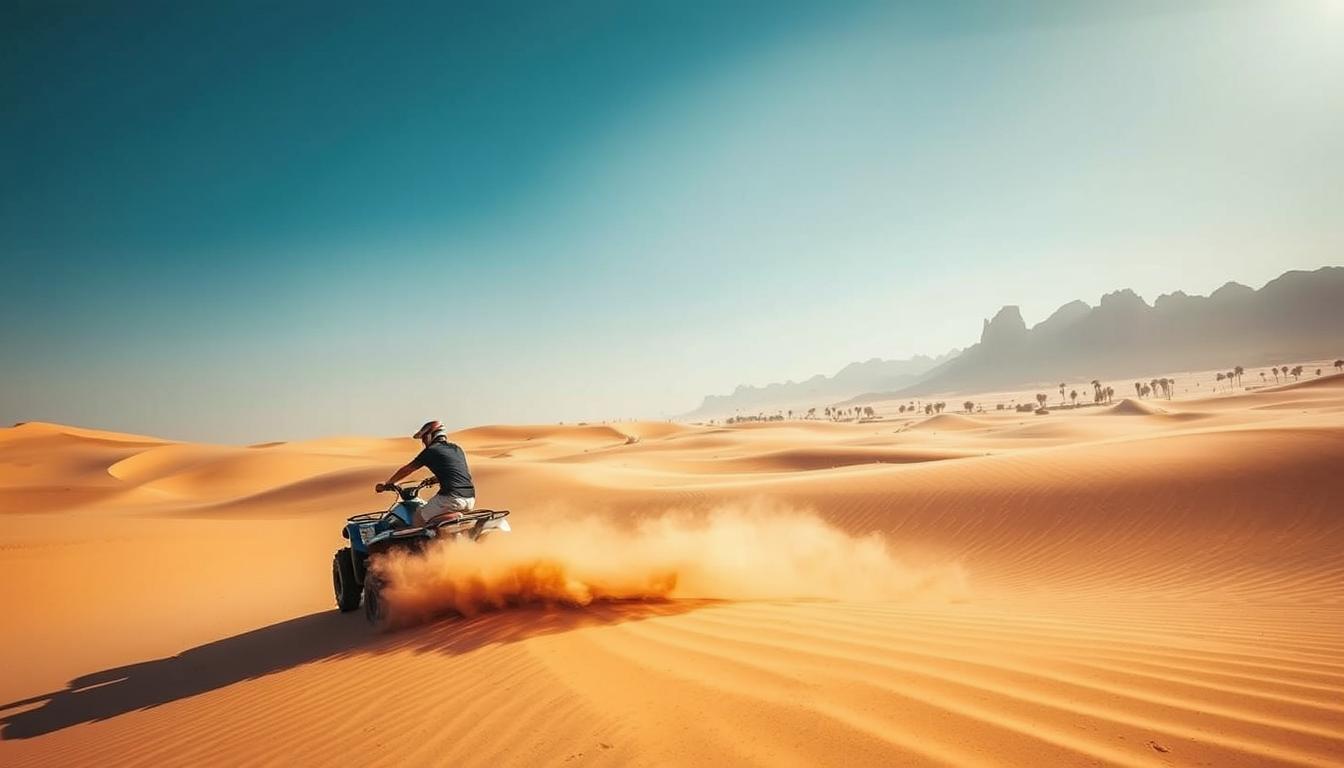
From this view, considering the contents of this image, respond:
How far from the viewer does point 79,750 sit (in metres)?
4.97

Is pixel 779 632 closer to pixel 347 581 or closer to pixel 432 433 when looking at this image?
pixel 432 433

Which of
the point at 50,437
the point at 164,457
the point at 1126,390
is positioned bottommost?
the point at 1126,390

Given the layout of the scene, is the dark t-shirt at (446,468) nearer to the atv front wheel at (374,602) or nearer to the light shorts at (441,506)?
the light shorts at (441,506)

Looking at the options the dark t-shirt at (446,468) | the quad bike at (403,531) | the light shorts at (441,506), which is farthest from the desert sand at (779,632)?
the dark t-shirt at (446,468)

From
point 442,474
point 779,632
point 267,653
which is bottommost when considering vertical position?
point 267,653

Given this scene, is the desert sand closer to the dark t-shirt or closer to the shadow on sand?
the shadow on sand

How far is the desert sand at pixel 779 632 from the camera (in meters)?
3.10

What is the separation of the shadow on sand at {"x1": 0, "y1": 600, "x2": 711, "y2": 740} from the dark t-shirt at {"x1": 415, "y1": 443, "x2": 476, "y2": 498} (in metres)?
1.44

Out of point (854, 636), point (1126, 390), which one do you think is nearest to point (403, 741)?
point (854, 636)

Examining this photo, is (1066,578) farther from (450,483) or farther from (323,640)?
(323,640)

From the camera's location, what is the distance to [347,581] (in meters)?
8.78

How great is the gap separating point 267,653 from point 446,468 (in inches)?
130

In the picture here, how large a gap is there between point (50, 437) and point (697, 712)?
247ft

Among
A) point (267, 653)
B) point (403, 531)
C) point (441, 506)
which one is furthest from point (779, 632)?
point (267, 653)
